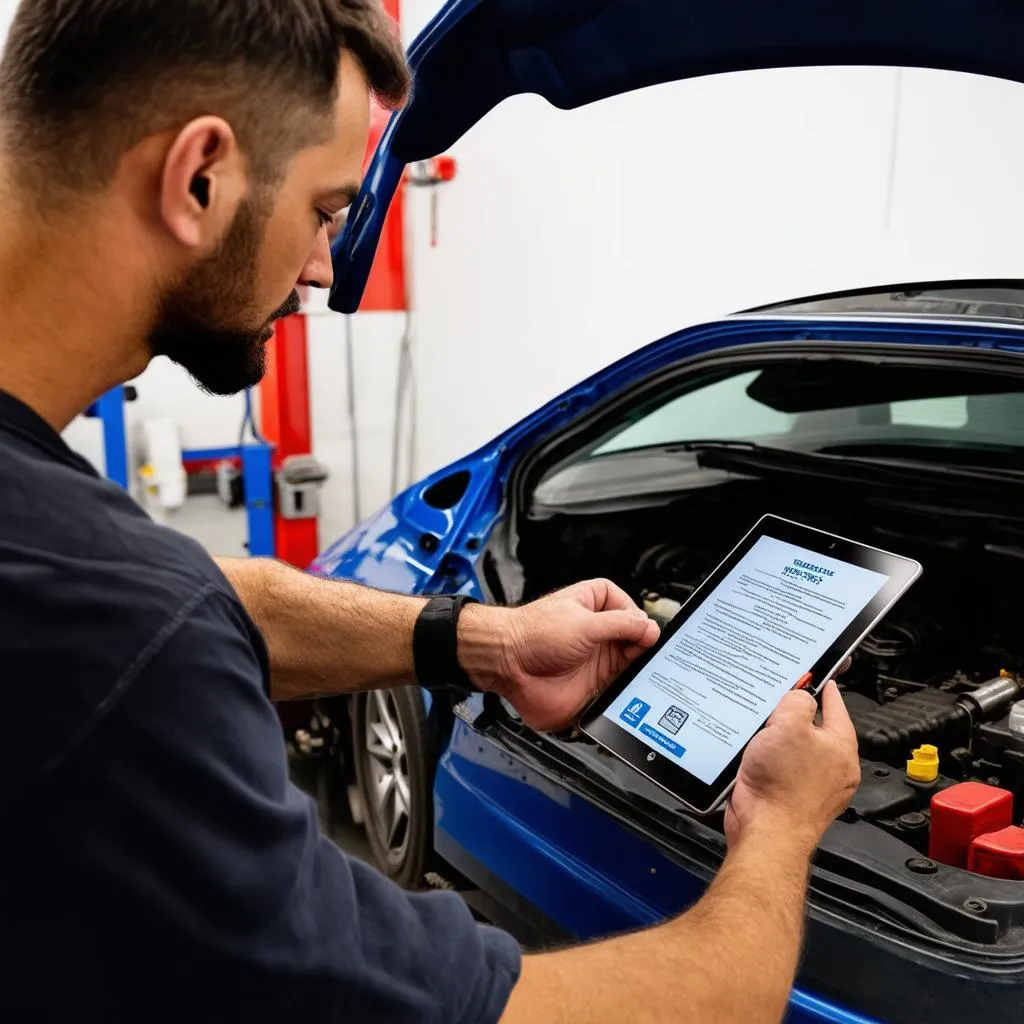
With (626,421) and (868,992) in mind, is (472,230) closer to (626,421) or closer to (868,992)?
(626,421)

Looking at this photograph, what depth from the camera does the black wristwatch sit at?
155 centimetres

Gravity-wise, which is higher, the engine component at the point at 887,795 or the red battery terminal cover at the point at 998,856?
the red battery terminal cover at the point at 998,856

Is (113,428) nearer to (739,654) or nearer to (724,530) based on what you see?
(724,530)

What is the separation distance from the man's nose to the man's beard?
0.06m

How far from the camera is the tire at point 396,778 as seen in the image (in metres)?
2.14

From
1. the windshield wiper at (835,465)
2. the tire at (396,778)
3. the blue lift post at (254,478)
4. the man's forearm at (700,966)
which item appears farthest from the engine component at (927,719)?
the blue lift post at (254,478)

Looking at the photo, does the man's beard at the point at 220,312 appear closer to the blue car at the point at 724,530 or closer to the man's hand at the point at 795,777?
the blue car at the point at 724,530

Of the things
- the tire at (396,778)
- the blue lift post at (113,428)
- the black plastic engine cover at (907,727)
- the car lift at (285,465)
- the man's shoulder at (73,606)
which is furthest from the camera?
the car lift at (285,465)

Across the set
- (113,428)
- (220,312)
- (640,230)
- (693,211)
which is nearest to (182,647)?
(220,312)

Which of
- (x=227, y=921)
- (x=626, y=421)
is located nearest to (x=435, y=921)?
(x=227, y=921)

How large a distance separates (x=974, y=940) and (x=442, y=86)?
1.23 metres

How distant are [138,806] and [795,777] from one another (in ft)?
2.38

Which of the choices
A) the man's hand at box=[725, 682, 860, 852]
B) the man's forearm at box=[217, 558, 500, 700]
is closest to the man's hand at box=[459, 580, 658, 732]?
the man's forearm at box=[217, 558, 500, 700]

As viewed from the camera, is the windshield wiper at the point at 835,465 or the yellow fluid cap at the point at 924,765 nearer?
the yellow fluid cap at the point at 924,765
